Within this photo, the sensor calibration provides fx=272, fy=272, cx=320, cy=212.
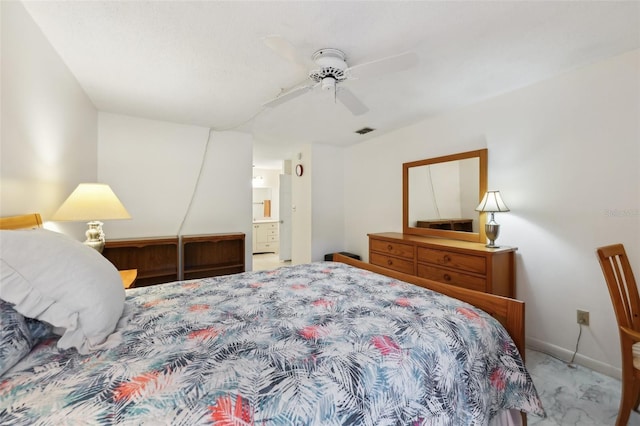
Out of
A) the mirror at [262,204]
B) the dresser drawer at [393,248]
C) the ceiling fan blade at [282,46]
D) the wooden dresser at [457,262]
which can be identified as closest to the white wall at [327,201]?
the dresser drawer at [393,248]

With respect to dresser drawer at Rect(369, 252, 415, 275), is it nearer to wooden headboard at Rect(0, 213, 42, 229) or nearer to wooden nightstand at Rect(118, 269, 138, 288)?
wooden nightstand at Rect(118, 269, 138, 288)

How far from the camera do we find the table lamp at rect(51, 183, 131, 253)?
1841 millimetres

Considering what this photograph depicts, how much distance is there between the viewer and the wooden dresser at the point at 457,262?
2.31 m

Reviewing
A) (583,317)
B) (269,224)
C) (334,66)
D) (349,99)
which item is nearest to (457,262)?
(583,317)

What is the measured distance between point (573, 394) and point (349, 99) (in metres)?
2.52

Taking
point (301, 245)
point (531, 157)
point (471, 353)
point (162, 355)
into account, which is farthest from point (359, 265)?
point (301, 245)

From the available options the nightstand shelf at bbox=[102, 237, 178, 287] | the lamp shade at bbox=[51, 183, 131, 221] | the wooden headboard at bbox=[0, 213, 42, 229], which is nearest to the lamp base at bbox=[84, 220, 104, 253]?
the lamp shade at bbox=[51, 183, 131, 221]

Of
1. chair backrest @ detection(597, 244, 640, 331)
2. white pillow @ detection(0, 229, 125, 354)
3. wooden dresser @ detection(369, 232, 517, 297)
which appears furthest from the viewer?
wooden dresser @ detection(369, 232, 517, 297)

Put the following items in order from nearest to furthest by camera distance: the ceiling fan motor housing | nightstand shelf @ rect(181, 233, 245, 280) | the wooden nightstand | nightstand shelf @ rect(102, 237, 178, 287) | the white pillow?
the white pillow, the ceiling fan motor housing, the wooden nightstand, nightstand shelf @ rect(102, 237, 178, 287), nightstand shelf @ rect(181, 233, 245, 280)

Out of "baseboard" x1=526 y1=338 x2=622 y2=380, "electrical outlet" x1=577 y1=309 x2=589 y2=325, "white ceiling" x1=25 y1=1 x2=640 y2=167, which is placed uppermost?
"white ceiling" x1=25 y1=1 x2=640 y2=167

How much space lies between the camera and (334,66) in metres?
1.78

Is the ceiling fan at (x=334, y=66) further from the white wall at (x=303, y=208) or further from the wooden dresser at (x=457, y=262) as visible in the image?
the white wall at (x=303, y=208)

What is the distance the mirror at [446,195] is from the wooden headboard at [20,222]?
3372mm

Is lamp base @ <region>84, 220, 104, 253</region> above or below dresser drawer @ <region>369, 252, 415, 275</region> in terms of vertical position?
above
